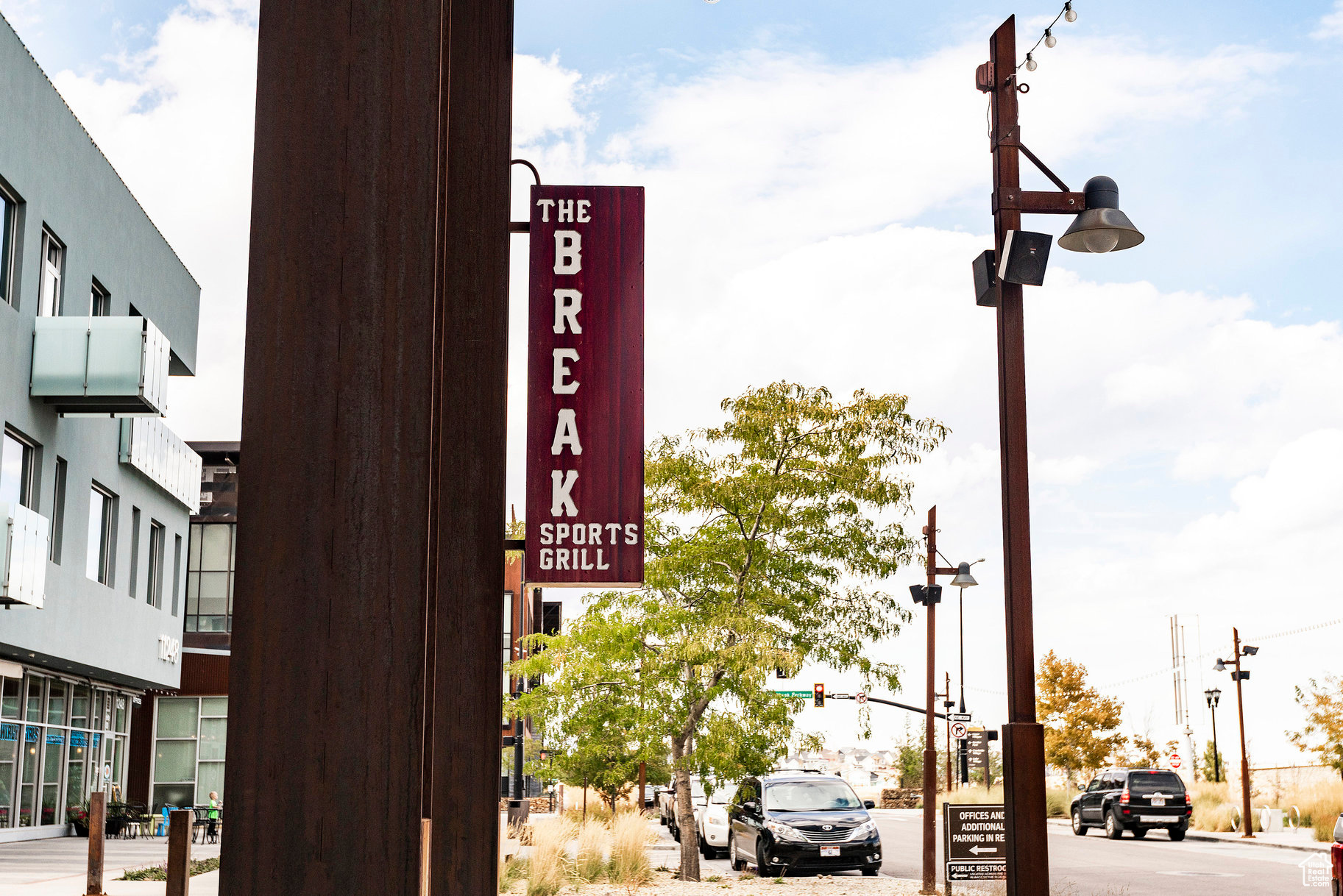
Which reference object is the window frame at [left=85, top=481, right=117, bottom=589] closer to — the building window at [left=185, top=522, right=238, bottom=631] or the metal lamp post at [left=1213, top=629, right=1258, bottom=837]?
the building window at [left=185, top=522, right=238, bottom=631]

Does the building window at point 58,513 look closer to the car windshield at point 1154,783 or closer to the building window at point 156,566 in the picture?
the building window at point 156,566

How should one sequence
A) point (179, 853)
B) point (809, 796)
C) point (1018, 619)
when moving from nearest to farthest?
1. point (1018, 619)
2. point (179, 853)
3. point (809, 796)

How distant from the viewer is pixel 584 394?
27.5ft

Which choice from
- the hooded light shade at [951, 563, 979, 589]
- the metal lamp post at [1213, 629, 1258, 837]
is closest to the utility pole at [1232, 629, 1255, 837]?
the metal lamp post at [1213, 629, 1258, 837]

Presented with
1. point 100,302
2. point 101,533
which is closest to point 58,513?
point 101,533

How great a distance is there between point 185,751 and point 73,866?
21298 mm

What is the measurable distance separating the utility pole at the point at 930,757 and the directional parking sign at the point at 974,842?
2.57 m

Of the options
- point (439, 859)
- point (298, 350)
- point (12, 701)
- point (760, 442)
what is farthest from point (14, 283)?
→ point (298, 350)

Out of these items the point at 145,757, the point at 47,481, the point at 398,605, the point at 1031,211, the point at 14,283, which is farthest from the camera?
the point at 145,757

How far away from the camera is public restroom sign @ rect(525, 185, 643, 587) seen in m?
8.22

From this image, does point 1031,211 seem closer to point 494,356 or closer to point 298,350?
point 494,356

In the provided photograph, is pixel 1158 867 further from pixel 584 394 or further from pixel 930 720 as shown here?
pixel 584 394

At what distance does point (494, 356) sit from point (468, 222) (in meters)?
0.60

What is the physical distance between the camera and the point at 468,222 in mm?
5297
